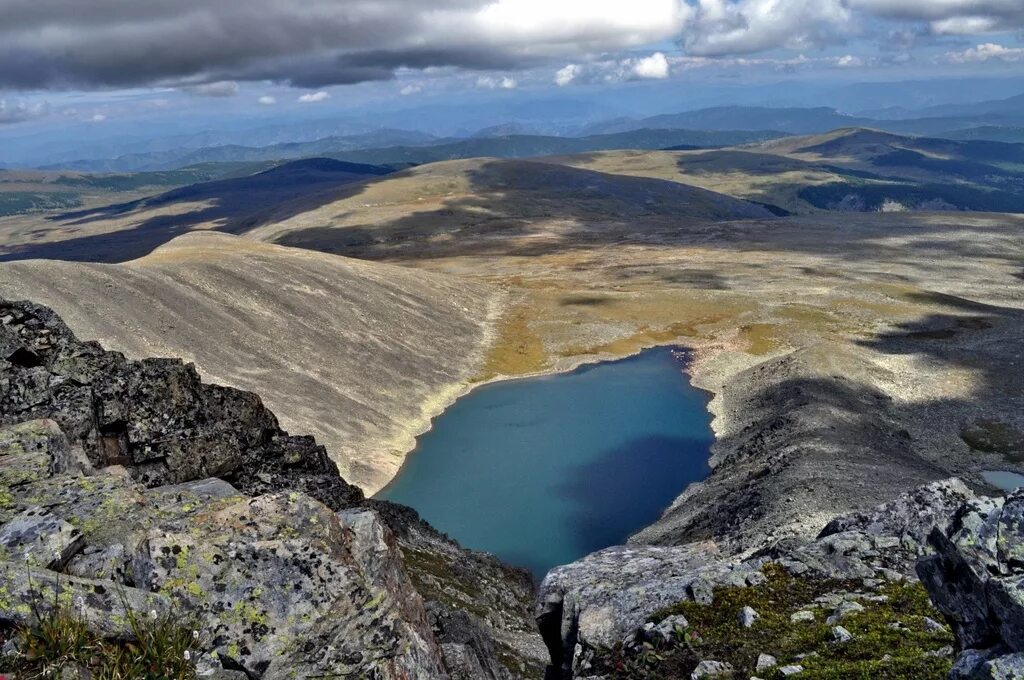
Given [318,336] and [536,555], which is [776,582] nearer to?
[536,555]

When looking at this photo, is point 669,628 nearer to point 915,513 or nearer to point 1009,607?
point 1009,607

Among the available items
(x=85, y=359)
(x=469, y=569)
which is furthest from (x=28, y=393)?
(x=469, y=569)

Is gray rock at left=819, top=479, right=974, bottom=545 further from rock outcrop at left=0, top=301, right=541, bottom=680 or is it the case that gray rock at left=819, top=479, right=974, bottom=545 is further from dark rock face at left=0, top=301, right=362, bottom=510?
dark rock face at left=0, top=301, right=362, bottom=510

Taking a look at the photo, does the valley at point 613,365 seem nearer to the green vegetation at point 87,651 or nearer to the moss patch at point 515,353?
the moss patch at point 515,353

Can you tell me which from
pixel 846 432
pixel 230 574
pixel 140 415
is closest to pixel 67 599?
pixel 230 574

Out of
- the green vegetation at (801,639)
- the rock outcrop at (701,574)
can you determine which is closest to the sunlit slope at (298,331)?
the rock outcrop at (701,574)
